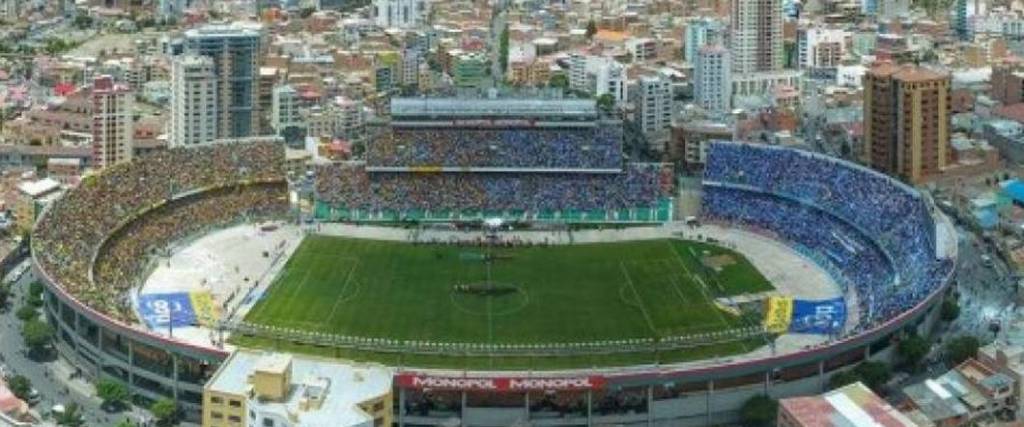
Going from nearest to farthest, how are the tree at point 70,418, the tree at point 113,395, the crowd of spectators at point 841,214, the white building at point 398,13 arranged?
the tree at point 70,418, the tree at point 113,395, the crowd of spectators at point 841,214, the white building at point 398,13

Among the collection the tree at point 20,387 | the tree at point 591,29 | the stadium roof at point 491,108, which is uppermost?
the tree at point 591,29

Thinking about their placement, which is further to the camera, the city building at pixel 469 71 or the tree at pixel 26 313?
the city building at pixel 469 71

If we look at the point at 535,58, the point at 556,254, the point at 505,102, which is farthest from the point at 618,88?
the point at 556,254

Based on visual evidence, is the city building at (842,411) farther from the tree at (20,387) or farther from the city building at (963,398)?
the tree at (20,387)

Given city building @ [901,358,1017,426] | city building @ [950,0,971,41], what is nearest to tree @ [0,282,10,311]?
city building @ [901,358,1017,426]

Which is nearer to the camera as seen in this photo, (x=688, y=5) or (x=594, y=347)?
(x=594, y=347)

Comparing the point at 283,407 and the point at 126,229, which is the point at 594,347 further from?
the point at 126,229

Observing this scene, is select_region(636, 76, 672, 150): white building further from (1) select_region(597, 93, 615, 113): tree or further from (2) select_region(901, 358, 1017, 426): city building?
(2) select_region(901, 358, 1017, 426): city building

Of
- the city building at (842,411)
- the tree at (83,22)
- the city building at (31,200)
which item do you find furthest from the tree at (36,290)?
the tree at (83,22)
